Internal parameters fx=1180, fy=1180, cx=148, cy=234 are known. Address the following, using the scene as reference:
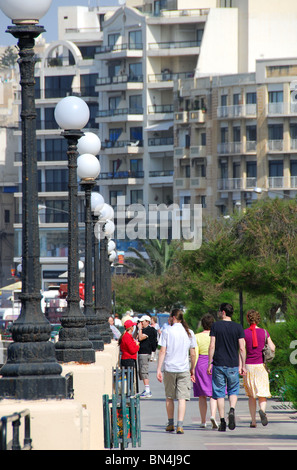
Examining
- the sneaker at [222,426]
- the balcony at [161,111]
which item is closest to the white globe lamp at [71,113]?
the sneaker at [222,426]

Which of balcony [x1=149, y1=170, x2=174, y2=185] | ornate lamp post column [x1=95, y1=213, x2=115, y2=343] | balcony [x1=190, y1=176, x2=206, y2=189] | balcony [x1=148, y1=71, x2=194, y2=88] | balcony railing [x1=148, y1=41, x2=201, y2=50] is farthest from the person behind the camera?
balcony railing [x1=148, y1=41, x2=201, y2=50]

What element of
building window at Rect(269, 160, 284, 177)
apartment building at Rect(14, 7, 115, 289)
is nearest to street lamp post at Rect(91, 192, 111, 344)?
building window at Rect(269, 160, 284, 177)

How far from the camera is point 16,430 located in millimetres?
7375

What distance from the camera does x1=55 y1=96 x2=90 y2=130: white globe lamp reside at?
13.0 meters

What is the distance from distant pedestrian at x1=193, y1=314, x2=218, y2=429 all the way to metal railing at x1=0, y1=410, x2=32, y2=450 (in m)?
7.25

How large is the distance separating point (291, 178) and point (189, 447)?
2568 inches

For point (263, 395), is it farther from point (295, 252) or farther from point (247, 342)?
point (295, 252)

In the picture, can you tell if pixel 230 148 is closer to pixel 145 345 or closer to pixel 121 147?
pixel 121 147

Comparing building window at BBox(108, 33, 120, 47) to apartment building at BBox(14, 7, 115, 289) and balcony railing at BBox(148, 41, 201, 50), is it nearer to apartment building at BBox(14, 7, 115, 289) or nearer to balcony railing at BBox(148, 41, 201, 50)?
apartment building at BBox(14, 7, 115, 289)

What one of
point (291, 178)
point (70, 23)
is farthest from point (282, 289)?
point (70, 23)

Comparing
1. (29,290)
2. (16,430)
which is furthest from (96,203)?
(16,430)

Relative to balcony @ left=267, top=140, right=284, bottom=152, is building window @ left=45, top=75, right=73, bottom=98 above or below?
above

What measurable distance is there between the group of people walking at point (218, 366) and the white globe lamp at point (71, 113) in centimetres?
314

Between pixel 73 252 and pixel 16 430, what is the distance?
20.1ft
